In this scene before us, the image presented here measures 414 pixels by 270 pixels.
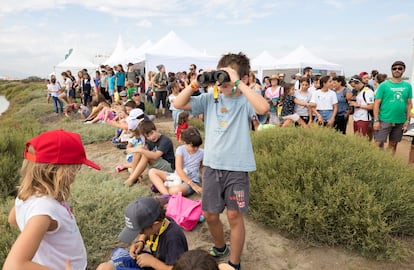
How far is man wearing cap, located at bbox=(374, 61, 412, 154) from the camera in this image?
471 cm

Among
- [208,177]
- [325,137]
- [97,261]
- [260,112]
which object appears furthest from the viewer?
[325,137]

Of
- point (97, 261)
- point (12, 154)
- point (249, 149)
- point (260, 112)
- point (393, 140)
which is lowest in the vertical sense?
point (97, 261)

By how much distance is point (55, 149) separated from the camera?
145 cm

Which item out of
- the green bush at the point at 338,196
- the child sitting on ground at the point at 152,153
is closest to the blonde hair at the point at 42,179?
the green bush at the point at 338,196

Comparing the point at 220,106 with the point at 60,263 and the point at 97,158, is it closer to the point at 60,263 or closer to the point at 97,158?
the point at 60,263

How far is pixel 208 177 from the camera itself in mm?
2400

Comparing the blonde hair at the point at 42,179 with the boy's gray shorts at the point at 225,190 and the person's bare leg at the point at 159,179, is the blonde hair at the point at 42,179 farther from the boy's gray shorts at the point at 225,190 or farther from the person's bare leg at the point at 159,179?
the person's bare leg at the point at 159,179

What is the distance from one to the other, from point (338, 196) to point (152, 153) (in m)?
2.54

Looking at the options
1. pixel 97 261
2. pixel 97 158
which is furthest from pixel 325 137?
pixel 97 158

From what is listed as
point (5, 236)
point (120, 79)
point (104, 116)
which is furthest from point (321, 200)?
point (120, 79)

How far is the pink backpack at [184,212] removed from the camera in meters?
3.32

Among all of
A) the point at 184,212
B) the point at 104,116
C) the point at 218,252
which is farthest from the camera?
the point at 104,116

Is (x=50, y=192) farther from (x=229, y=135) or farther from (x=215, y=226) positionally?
(x=215, y=226)

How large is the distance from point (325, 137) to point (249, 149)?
197 centimetres
